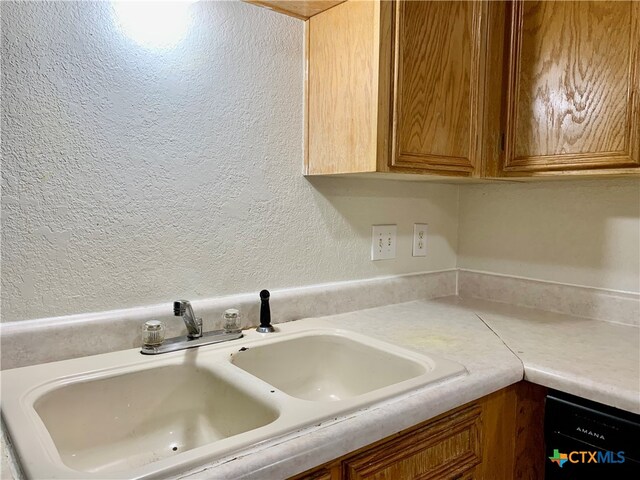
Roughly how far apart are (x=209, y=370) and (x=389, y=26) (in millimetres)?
874

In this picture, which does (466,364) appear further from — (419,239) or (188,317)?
(419,239)

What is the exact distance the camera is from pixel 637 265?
4.36 ft

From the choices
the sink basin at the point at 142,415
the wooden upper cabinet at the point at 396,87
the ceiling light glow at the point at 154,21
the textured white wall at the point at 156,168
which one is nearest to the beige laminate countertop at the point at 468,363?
the sink basin at the point at 142,415

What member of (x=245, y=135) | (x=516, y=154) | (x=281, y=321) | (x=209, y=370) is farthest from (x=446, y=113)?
(x=209, y=370)

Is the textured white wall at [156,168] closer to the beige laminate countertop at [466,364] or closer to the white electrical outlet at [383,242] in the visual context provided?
the white electrical outlet at [383,242]

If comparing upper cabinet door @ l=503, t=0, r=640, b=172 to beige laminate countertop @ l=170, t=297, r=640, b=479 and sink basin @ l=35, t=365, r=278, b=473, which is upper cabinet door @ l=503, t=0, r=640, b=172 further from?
sink basin @ l=35, t=365, r=278, b=473

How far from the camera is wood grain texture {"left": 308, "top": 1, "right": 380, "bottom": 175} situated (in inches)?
43.3

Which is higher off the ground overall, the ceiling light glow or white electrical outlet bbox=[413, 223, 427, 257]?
the ceiling light glow

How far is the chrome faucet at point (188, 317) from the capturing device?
0.99m

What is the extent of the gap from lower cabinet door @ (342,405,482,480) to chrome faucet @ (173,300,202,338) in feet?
1.57

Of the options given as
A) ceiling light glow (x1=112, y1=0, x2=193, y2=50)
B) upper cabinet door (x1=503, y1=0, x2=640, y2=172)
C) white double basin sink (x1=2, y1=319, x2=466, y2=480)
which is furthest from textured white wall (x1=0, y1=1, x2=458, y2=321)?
upper cabinet door (x1=503, y1=0, x2=640, y2=172)

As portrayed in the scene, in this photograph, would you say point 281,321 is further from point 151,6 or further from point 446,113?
point 151,6

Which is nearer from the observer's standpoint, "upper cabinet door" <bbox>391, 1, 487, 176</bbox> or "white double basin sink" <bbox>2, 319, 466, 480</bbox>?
"white double basin sink" <bbox>2, 319, 466, 480</bbox>

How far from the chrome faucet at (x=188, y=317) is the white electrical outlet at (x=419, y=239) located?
844 millimetres
